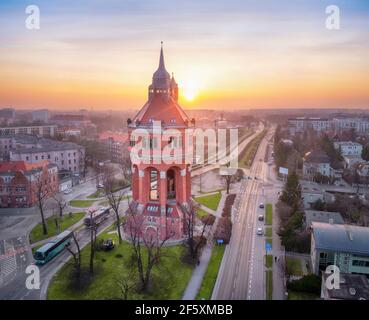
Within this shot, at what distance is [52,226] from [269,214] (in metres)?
16.2

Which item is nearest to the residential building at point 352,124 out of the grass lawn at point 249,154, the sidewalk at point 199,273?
the grass lawn at point 249,154

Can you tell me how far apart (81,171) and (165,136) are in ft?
81.9

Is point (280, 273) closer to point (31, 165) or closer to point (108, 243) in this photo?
point (108, 243)

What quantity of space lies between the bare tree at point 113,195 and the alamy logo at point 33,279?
5.18 meters

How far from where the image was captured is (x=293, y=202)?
25672 millimetres

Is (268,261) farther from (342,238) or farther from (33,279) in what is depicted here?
(33,279)

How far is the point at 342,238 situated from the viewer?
56.0 feet

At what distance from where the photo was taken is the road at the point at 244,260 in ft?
51.4

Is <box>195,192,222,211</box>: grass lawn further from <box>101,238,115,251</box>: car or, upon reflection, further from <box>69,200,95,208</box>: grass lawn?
<box>101,238,115,251</box>: car

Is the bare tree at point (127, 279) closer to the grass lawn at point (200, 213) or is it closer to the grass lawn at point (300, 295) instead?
the grass lawn at point (300, 295)

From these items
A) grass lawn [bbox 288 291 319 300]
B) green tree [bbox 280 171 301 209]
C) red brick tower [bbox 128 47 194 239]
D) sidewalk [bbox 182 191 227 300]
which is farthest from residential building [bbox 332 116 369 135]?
grass lawn [bbox 288 291 319 300]

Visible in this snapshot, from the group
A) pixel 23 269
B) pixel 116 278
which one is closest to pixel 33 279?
pixel 23 269
